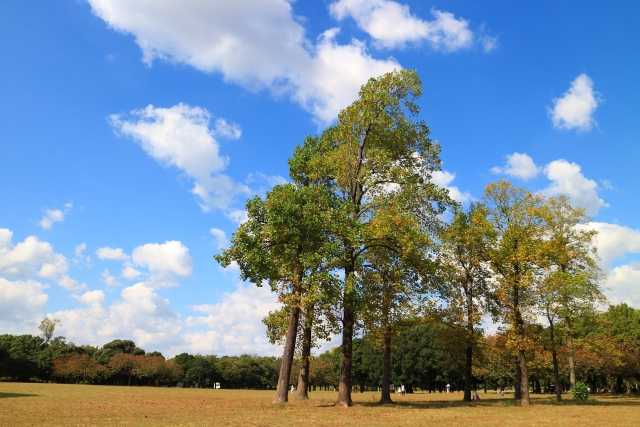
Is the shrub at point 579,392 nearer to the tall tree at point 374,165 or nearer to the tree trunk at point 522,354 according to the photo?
the tree trunk at point 522,354

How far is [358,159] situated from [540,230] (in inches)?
713

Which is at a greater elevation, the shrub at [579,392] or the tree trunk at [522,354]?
the tree trunk at [522,354]

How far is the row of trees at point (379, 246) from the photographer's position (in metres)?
28.4

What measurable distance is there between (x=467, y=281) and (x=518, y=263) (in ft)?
24.2

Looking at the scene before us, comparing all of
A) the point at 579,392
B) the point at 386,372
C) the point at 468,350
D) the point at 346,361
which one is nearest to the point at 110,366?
the point at 386,372

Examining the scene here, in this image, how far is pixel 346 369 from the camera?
2986 centimetres

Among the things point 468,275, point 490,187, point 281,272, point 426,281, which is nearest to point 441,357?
point 468,275

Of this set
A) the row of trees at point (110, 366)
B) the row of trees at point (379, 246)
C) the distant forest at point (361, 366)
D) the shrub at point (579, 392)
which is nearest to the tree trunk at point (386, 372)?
the row of trees at point (379, 246)

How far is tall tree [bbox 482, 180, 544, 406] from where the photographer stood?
3519cm

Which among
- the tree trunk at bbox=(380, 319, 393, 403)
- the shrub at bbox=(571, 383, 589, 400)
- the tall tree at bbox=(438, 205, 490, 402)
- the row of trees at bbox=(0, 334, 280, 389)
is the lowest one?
the row of trees at bbox=(0, 334, 280, 389)

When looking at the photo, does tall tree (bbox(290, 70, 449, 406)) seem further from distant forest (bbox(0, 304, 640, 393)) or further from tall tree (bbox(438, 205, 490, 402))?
distant forest (bbox(0, 304, 640, 393))

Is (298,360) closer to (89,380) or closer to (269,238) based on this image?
(269,238)

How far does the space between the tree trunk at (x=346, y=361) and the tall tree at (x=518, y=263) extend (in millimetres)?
13908

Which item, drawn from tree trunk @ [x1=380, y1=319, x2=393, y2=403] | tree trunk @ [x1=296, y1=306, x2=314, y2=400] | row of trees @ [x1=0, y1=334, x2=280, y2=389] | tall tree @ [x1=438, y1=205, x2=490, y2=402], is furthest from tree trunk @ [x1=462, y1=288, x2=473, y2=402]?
row of trees @ [x1=0, y1=334, x2=280, y2=389]
